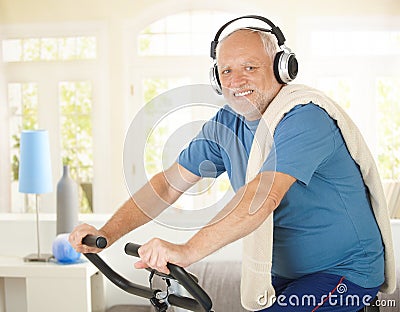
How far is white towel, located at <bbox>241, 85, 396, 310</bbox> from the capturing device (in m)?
1.85

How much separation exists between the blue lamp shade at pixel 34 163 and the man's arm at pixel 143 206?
2001 millimetres

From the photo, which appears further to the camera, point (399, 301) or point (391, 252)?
point (399, 301)

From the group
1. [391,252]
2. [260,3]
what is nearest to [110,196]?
[260,3]

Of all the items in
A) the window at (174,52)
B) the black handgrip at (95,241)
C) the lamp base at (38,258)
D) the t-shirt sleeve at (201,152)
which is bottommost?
the lamp base at (38,258)

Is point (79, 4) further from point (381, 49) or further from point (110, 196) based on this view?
point (381, 49)

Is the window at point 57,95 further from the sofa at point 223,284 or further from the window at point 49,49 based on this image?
the sofa at point 223,284

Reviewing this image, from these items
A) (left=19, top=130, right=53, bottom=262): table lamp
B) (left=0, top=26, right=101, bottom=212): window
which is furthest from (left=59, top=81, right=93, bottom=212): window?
(left=19, top=130, right=53, bottom=262): table lamp

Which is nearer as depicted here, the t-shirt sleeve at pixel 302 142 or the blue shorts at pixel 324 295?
the t-shirt sleeve at pixel 302 142

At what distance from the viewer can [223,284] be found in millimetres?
3631

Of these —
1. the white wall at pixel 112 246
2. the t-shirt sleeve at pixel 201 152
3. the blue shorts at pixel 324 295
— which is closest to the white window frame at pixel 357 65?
the white wall at pixel 112 246

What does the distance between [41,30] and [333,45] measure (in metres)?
2.78

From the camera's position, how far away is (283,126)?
1802 mm

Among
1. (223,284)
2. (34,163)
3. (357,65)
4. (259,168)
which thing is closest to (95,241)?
(259,168)

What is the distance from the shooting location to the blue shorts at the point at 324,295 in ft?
6.22
